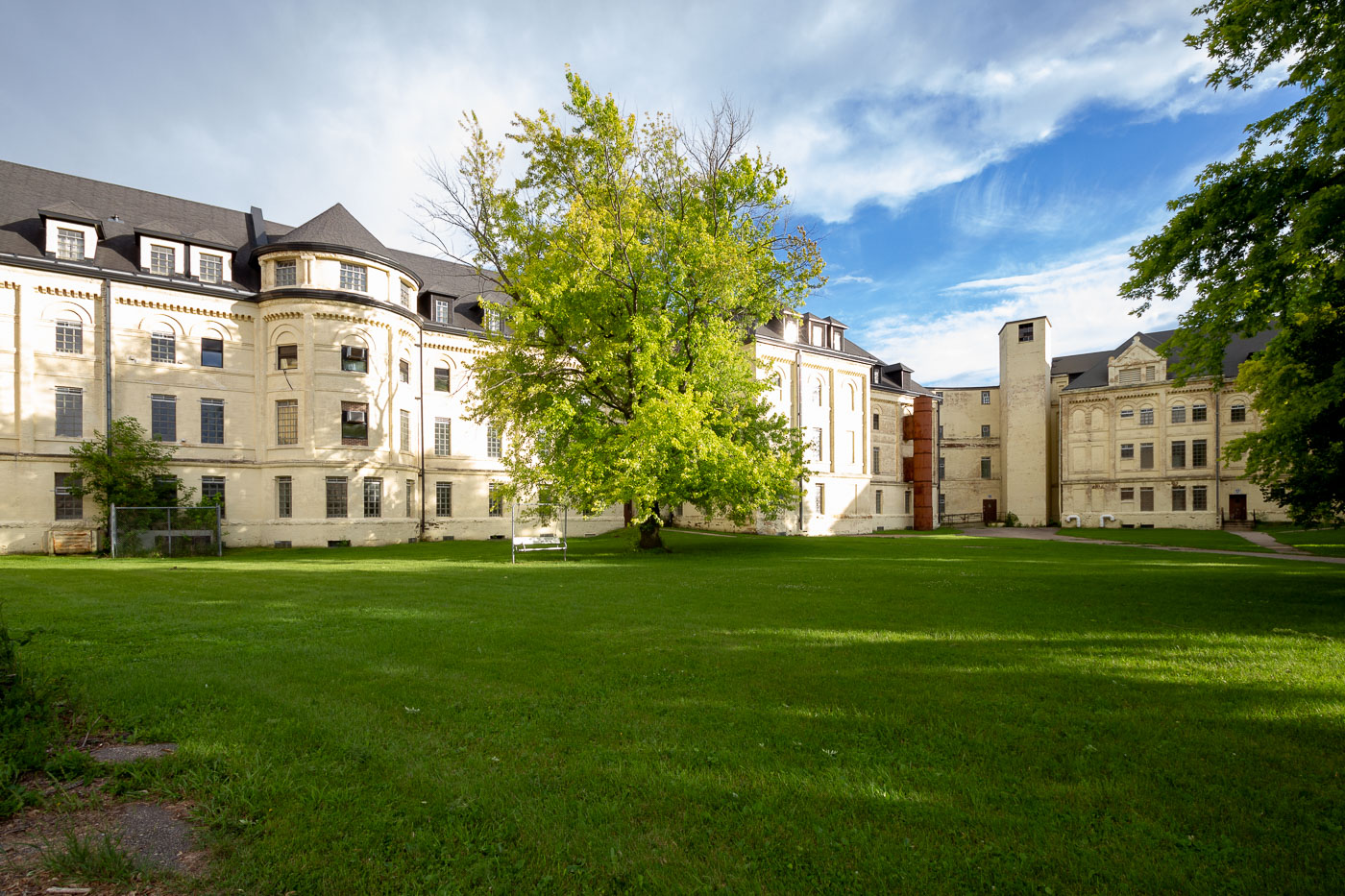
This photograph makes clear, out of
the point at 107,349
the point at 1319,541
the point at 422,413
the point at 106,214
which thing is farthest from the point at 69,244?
the point at 1319,541

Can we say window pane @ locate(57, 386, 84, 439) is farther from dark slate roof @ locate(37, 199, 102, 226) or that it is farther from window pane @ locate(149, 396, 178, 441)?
dark slate roof @ locate(37, 199, 102, 226)

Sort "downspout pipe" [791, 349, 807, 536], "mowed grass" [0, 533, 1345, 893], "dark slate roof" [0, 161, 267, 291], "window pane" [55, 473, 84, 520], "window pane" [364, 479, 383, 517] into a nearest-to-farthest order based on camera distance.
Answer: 1. "mowed grass" [0, 533, 1345, 893]
2. "window pane" [55, 473, 84, 520]
3. "dark slate roof" [0, 161, 267, 291]
4. "window pane" [364, 479, 383, 517]
5. "downspout pipe" [791, 349, 807, 536]

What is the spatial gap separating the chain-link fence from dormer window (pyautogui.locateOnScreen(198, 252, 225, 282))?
1196 centimetres

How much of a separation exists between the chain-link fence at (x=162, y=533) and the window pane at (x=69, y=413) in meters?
5.63

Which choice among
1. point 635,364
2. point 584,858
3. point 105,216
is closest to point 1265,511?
point 635,364

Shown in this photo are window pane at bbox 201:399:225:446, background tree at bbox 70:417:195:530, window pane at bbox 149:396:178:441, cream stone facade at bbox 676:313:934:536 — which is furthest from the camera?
cream stone facade at bbox 676:313:934:536

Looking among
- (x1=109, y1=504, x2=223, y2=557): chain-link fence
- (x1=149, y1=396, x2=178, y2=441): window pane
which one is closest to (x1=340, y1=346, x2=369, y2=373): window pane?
(x1=149, y1=396, x2=178, y2=441): window pane

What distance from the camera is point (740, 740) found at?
4.97m

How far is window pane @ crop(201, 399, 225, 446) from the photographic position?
31438 mm

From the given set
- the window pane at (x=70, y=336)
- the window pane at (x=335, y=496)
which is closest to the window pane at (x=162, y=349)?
the window pane at (x=70, y=336)

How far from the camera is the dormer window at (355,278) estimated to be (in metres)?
32.6

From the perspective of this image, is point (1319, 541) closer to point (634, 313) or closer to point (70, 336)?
point (634, 313)

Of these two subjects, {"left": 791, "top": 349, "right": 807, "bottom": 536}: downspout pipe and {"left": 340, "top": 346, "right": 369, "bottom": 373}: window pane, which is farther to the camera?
{"left": 791, "top": 349, "right": 807, "bottom": 536}: downspout pipe

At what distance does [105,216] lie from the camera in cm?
3148
